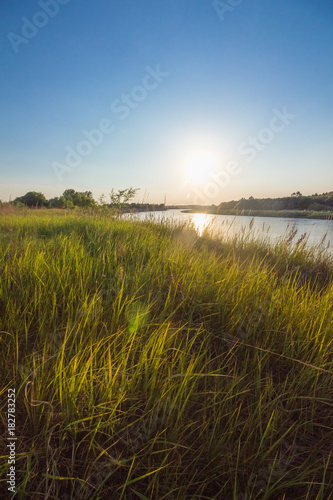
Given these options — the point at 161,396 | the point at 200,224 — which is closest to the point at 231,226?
the point at 200,224

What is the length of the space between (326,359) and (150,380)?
1.08 meters

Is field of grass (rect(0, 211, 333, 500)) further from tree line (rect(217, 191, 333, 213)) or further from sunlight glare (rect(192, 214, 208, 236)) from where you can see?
tree line (rect(217, 191, 333, 213))

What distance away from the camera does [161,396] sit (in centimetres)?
100

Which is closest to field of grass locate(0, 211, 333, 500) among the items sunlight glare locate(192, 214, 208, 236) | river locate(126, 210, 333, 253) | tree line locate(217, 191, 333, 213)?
river locate(126, 210, 333, 253)

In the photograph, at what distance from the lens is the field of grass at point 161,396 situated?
2.69ft

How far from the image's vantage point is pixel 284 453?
3.05 ft

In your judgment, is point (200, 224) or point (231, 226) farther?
point (200, 224)

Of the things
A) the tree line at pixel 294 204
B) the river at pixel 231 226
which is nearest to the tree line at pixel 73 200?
the river at pixel 231 226

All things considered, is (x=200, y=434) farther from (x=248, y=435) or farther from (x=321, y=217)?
(x=321, y=217)

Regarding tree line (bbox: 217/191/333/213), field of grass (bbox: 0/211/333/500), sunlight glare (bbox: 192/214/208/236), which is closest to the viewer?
field of grass (bbox: 0/211/333/500)

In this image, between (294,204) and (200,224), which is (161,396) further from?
(294,204)

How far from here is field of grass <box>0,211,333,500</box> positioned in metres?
0.82

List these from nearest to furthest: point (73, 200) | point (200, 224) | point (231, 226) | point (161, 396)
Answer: point (161, 396), point (231, 226), point (200, 224), point (73, 200)

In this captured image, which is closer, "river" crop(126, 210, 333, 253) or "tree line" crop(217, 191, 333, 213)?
"river" crop(126, 210, 333, 253)
